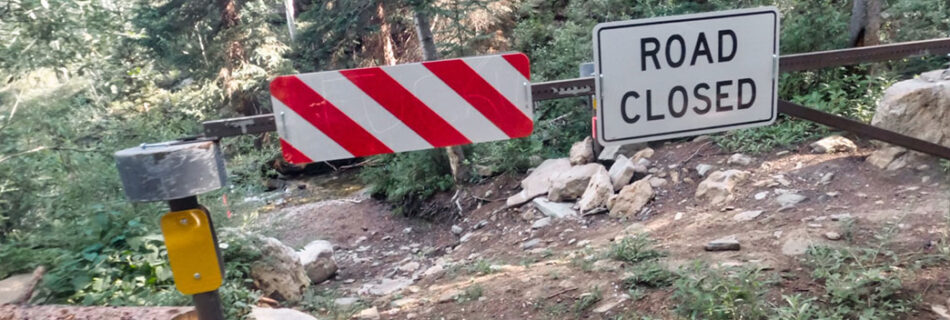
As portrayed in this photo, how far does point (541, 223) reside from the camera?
24.1ft

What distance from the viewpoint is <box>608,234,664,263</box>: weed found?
178 inches

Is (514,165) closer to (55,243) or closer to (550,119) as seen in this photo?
(550,119)

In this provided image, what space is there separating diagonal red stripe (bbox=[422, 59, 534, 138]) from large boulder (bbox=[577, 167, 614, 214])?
5.09 meters

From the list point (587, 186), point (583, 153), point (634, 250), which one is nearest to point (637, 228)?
point (634, 250)

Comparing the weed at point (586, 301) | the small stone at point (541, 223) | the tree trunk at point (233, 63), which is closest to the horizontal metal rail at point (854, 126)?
the weed at point (586, 301)

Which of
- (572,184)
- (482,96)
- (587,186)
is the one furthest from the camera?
(572,184)

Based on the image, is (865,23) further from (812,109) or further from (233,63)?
(233,63)

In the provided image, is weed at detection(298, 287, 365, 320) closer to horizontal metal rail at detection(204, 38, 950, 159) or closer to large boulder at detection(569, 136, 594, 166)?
horizontal metal rail at detection(204, 38, 950, 159)

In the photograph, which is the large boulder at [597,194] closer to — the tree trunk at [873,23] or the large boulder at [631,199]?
the large boulder at [631,199]

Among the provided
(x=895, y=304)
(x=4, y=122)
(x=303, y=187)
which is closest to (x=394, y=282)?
(x=4, y=122)

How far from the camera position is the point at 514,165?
9891mm

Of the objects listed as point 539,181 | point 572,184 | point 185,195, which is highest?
point 185,195

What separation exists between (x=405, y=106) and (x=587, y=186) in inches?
230

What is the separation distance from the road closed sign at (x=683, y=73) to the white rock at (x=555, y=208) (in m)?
4.82
